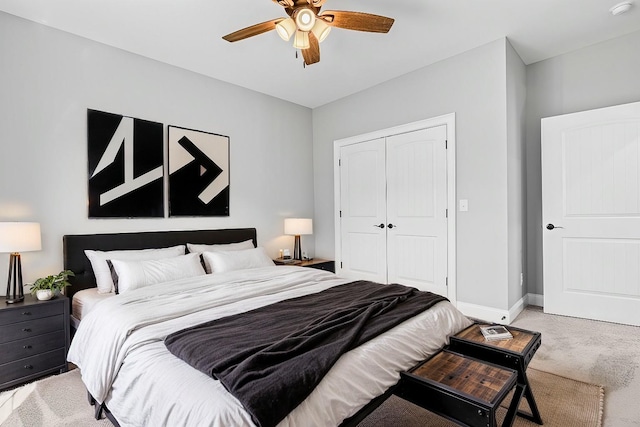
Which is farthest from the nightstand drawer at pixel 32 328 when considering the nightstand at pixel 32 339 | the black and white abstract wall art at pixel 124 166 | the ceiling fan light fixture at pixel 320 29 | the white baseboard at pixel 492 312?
the white baseboard at pixel 492 312

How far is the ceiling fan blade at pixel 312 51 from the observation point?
253 centimetres

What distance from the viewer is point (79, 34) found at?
298 cm

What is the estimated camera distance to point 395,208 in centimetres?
414

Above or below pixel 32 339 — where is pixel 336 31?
above

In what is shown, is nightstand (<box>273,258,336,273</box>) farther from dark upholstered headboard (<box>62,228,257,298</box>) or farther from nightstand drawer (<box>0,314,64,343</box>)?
nightstand drawer (<box>0,314,64,343</box>)

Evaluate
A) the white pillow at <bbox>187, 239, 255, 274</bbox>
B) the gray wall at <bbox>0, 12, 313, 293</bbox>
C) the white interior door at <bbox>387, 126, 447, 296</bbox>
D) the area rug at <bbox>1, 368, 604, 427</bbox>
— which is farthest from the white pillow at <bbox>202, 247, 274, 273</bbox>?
the white interior door at <bbox>387, 126, 447, 296</bbox>

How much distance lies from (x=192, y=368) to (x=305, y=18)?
86.0 inches

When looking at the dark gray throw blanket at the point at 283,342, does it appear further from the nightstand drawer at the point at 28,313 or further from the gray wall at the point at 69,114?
the gray wall at the point at 69,114

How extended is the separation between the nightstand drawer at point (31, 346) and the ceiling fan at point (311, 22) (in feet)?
8.37

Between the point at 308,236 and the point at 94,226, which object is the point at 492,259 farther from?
the point at 94,226

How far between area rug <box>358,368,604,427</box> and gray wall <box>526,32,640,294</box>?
1.94 m

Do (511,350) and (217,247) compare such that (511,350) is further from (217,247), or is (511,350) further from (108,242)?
(108,242)

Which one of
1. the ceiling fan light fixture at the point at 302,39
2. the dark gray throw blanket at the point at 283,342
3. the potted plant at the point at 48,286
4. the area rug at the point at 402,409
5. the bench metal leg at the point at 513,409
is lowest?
the area rug at the point at 402,409

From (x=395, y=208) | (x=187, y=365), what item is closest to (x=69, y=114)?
(x=187, y=365)
